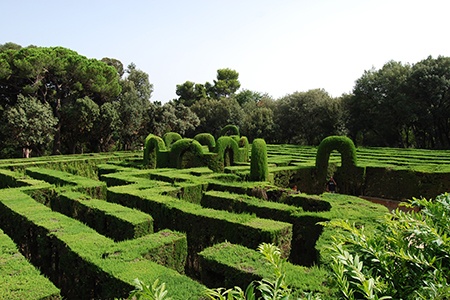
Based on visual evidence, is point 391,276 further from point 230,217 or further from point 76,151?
point 76,151

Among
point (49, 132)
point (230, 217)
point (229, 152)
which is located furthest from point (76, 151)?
point (230, 217)

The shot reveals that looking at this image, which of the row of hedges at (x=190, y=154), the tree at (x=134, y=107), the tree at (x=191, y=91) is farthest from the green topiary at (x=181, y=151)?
the tree at (x=191, y=91)

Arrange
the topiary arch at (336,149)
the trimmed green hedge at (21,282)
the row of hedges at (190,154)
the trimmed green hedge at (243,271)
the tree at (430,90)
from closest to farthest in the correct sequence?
1. the trimmed green hedge at (21,282)
2. the trimmed green hedge at (243,271)
3. the topiary arch at (336,149)
4. the row of hedges at (190,154)
5. the tree at (430,90)

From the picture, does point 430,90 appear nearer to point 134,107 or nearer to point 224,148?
point 224,148

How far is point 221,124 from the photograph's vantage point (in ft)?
167

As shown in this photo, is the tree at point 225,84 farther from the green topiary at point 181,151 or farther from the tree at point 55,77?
the green topiary at point 181,151

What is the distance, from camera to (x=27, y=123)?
28.5 meters

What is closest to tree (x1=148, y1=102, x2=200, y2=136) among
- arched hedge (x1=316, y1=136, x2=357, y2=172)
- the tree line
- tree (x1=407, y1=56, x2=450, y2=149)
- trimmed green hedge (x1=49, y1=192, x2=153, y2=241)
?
the tree line

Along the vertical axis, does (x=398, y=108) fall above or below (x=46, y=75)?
below

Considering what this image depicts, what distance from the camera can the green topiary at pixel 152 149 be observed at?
19281 mm

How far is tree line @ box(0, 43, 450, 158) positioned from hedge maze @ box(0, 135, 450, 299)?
1842 cm

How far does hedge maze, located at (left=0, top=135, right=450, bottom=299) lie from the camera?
514 centimetres

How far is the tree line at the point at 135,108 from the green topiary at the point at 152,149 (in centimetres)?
1538

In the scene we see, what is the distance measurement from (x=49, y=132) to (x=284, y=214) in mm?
29193
